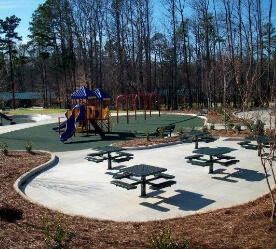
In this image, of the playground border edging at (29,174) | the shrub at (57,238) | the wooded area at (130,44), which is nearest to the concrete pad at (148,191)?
the playground border edging at (29,174)

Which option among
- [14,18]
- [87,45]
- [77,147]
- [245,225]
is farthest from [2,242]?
[14,18]

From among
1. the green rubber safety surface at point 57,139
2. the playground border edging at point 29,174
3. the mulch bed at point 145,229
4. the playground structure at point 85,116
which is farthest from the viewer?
the playground structure at point 85,116

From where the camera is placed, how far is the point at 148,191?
7488 mm

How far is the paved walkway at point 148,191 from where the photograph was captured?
21.0 ft

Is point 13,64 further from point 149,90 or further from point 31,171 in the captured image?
point 31,171

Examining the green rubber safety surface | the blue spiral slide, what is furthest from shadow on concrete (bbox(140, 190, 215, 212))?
the blue spiral slide

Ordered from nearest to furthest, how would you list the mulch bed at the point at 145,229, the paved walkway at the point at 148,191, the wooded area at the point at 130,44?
the mulch bed at the point at 145,229 → the paved walkway at the point at 148,191 → the wooded area at the point at 130,44

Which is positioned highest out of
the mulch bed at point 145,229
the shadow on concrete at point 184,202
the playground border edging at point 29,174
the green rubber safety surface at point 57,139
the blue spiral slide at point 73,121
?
the blue spiral slide at point 73,121

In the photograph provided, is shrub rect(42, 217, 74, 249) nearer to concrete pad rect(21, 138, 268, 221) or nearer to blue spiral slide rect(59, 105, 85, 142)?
concrete pad rect(21, 138, 268, 221)

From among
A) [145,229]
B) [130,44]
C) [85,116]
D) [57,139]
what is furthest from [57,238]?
[130,44]

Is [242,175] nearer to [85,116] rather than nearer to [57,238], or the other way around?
[57,238]

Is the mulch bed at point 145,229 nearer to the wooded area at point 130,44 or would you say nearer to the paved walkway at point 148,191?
the paved walkway at point 148,191

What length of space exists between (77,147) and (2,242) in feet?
31.5

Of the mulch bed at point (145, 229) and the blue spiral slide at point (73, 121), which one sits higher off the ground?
the blue spiral slide at point (73, 121)
